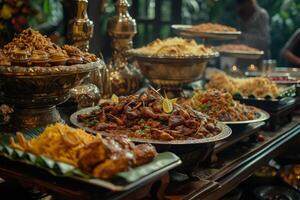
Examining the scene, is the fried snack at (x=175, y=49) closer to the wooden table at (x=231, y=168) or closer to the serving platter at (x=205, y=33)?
the serving platter at (x=205, y=33)

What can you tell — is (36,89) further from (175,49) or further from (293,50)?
(293,50)

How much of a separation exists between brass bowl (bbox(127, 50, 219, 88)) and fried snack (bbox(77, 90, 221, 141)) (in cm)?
88

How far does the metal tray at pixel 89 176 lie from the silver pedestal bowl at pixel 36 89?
1.17ft

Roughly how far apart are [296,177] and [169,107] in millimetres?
1701

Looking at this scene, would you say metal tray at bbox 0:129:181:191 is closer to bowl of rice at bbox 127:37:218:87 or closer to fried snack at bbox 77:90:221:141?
fried snack at bbox 77:90:221:141

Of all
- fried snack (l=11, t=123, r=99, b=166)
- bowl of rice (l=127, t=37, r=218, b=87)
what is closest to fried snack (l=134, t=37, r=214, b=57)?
bowl of rice (l=127, t=37, r=218, b=87)

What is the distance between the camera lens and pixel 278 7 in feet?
26.2

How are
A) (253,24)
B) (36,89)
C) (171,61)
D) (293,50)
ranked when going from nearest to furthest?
1. (36,89)
2. (171,61)
3. (293,50)
4. (253,24)

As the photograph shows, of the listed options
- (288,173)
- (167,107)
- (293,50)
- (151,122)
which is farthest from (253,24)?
(151,122)

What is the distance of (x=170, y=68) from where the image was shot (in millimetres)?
3119

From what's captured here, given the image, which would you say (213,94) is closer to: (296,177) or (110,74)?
(110,74)

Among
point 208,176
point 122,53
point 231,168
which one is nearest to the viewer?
point 208,176

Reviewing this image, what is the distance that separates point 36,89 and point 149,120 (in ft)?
1.70

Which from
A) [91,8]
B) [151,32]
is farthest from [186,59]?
[151,32]
